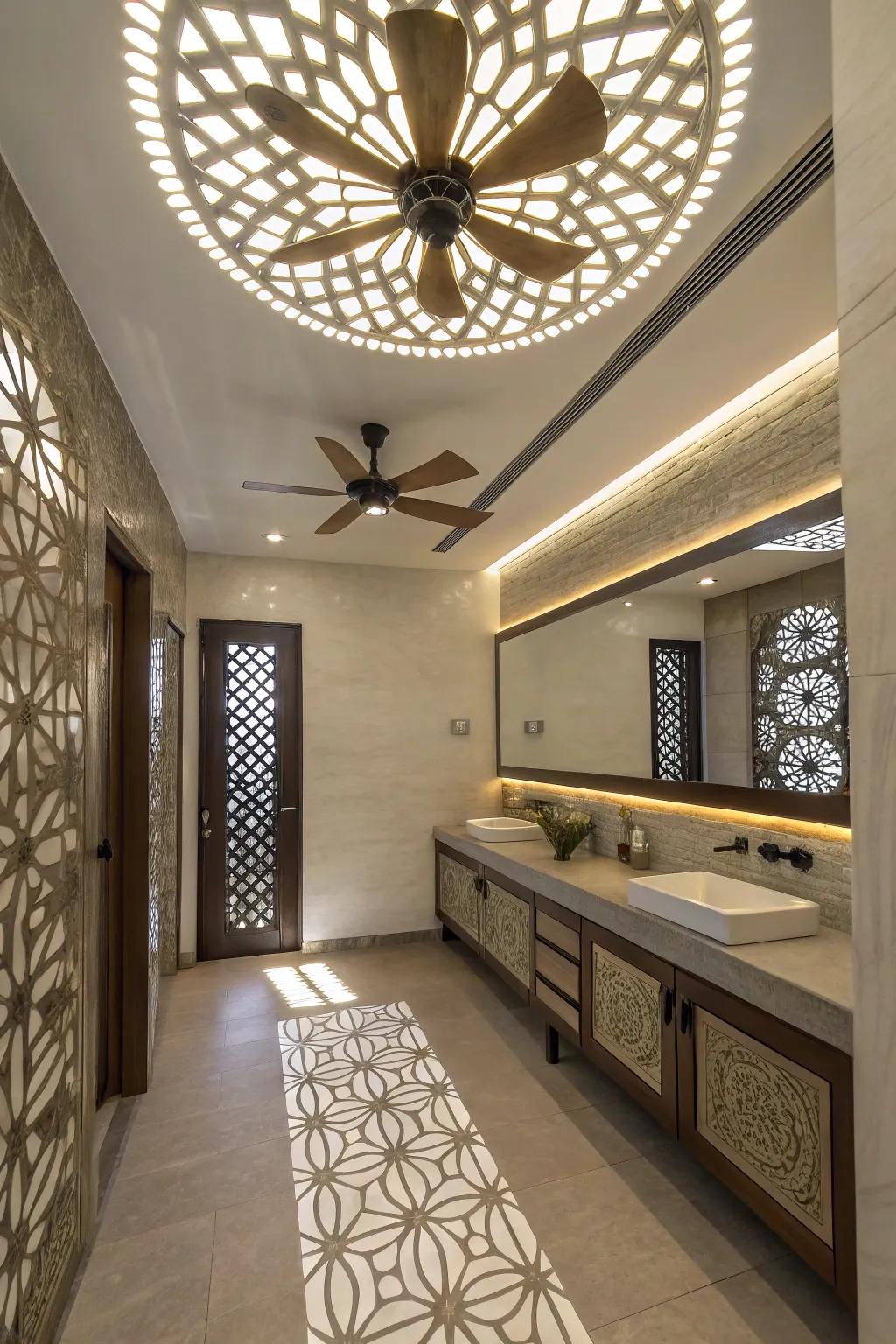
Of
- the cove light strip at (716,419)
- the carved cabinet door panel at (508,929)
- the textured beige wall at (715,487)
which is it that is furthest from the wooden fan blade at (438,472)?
the carved cabinet door panel at (508,929)

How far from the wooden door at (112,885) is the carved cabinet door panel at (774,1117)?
223 centimetres

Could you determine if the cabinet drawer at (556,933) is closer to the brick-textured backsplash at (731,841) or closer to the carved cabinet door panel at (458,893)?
the brick-textured backsplash at (731,841)

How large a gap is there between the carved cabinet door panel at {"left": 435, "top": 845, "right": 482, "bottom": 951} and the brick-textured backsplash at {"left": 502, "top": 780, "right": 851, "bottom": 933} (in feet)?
2.61

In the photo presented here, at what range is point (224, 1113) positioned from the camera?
8.82 feet

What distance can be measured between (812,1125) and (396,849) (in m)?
3.42

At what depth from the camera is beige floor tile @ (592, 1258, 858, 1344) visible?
1673 millimetres

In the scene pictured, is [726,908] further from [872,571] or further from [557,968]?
[872,571]

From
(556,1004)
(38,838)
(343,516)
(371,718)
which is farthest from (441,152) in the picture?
(371,718)

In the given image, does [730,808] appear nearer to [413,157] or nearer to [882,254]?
[882,254]

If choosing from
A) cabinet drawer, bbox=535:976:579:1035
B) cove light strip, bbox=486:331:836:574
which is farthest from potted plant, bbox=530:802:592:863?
cove light strip, bbox=486:331:836:574

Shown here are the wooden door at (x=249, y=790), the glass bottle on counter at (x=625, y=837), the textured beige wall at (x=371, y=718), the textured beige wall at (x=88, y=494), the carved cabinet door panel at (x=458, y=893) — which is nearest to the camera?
the textured beige wall at (x=88, y=494)

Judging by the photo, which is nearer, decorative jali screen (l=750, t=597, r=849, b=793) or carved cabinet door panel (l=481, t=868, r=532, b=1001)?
decorative jali screen (l=750, t=597, r=849, b=793)

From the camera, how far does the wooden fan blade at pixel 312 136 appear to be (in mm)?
1103

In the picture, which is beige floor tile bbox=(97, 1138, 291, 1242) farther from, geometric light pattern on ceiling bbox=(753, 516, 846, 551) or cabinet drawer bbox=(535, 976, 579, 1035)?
geometric light pattern on ceiling bbox=(753, 516, 846, 551)
